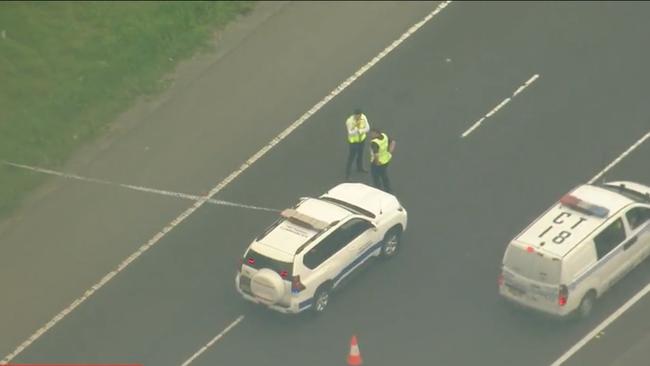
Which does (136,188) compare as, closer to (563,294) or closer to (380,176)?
(380,176)

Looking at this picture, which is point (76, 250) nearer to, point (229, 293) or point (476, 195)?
point (229, 293)

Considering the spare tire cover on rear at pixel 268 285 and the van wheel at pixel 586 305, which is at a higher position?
the spare tire cover on rear at pixel 268 285

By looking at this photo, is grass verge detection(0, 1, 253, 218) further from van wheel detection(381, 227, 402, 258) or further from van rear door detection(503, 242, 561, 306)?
van rear door detection(503, 242, 561, 306)

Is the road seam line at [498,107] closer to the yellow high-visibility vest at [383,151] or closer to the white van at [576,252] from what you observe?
the yellow high-visibility vest at [383,151]

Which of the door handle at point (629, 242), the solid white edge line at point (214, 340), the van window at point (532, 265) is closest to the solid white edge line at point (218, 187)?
the solid white edge line at point (214, 340)

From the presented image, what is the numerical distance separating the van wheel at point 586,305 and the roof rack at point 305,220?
5752 mm

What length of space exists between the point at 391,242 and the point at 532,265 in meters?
4.04

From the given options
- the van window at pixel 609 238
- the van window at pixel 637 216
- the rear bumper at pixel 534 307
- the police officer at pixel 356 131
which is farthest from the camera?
the police officer at pixel 356 131

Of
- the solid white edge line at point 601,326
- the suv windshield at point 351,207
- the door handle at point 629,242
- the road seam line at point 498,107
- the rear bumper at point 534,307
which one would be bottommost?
the solid white edge line at point 601,326

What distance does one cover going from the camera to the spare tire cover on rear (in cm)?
3812

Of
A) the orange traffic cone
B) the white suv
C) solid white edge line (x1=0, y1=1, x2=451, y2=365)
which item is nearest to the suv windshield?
the white suv

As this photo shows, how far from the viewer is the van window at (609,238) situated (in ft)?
125

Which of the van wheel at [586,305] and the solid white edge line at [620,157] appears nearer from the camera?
the van wheel at [586,305]

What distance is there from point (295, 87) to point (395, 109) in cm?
284
